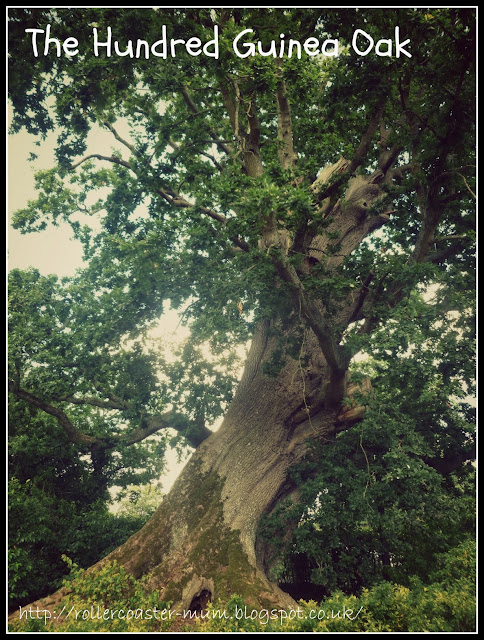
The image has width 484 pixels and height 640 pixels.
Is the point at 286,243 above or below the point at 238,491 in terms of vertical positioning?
above

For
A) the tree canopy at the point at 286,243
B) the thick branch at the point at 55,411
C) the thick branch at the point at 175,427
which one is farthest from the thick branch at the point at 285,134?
the thick branch at the point at 55,411

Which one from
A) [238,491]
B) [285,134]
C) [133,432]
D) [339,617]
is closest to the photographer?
[339,617]

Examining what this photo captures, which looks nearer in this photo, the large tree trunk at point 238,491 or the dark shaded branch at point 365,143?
the dark shaded branch at point 365,143

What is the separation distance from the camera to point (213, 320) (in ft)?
24.6

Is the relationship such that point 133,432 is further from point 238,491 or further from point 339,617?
point 339,617

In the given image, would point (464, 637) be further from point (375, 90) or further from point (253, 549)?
point (375, 90)

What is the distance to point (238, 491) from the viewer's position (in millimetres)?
7949

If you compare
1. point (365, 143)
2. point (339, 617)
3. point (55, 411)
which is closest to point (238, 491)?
point (339, 617)

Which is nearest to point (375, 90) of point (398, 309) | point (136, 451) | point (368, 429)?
point (398, 309)

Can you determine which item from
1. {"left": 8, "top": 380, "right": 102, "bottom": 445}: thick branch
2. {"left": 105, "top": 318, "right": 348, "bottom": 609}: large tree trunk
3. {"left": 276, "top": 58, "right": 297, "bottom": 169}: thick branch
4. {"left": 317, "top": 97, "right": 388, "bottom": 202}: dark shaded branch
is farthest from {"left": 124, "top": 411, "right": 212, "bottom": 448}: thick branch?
{"left": 317, "top": 97, "right": 388, "bottom": 202}: dark shaded branch

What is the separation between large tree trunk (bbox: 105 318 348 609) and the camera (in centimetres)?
667

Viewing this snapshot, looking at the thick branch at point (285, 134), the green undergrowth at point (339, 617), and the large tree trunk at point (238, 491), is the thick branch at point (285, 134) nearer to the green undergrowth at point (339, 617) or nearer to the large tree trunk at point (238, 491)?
the large tree trunk at point (238, 491)

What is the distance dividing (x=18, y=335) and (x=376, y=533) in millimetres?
10001

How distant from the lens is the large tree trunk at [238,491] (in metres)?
6.67
